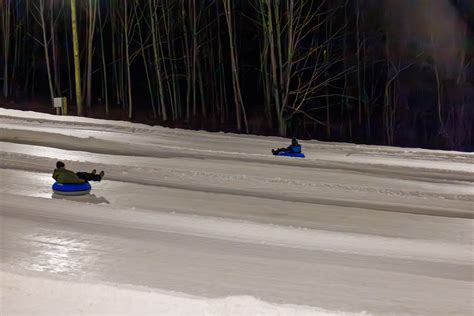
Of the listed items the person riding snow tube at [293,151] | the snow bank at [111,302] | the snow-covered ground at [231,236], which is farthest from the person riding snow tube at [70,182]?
the person riding snow tube at [293,151]

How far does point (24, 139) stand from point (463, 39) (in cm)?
2971

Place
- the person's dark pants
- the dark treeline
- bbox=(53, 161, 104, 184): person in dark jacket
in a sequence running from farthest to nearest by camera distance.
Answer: the dark treeline
the person's dark pants
bbox=(53, 161, 104, 184): person in dark jacket

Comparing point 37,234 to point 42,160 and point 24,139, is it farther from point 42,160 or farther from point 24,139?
point 24,139

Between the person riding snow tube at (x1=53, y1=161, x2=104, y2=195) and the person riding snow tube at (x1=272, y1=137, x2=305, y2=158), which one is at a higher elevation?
the person riding snow tube at (x1=272, y1=137, x2=305, y2=158)

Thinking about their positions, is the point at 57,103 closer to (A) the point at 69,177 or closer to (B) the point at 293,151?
(B) the point at 293,151

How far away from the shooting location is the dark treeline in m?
32.0

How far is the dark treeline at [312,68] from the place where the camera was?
3197 centimetres

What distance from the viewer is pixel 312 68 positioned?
108 ft

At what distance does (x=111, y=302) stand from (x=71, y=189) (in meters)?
4.46

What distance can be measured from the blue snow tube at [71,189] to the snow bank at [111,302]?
12.5 feet

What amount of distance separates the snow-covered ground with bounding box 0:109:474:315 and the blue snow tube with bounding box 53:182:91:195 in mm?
183

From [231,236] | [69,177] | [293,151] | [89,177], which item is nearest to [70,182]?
[69,177]

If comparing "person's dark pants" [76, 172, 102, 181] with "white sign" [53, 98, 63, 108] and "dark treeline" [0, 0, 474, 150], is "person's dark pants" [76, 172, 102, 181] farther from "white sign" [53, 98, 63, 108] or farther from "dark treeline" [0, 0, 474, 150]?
"dark treeline" [0, 0, 474, 150]

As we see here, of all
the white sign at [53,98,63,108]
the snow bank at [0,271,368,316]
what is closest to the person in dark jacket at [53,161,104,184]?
the snow bank at [0,271,368,316]
